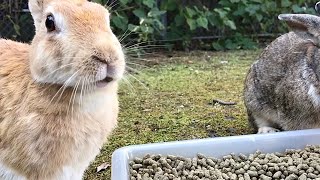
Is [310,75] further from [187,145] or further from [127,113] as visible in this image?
[127,113]

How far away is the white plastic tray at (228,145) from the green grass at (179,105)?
0.25m

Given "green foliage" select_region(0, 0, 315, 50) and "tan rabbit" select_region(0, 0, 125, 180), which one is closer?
"tan rabbit" select_region(0, 0, 125, 180)

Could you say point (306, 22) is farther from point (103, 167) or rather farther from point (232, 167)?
point (103, 167)

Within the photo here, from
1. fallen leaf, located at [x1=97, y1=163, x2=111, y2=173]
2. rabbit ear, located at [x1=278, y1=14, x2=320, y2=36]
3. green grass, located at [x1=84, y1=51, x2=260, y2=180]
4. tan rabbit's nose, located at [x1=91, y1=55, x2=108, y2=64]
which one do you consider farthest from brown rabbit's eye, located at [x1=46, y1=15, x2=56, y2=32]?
rabbit ear, located at [x1=278, y1=14, x2=320, y2=36]

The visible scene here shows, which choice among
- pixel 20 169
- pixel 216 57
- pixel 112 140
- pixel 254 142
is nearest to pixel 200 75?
pixel 216 57

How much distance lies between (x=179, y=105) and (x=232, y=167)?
1230 millimetres

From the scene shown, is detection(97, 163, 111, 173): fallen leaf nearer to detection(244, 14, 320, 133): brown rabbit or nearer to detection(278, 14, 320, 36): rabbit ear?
detection(244, 14, 320, 133): brown rabbit

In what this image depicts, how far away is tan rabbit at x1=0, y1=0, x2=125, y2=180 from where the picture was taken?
77.9 inches

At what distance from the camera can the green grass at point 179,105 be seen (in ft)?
10.2

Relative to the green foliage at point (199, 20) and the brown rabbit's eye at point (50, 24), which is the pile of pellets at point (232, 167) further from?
the green foliage at point (199, 20)

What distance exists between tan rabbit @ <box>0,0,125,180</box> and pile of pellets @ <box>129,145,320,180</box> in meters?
0.25

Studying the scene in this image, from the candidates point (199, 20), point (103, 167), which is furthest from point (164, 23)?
point (103, 167)

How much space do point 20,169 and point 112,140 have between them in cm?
90

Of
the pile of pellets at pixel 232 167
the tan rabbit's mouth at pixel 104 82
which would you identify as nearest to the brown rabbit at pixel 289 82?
the pile of pellets at pixel 232 167
